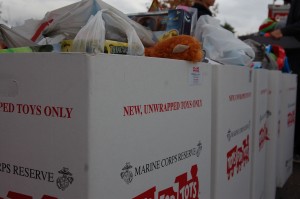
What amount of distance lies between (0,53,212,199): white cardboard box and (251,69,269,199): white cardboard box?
4.35 ft

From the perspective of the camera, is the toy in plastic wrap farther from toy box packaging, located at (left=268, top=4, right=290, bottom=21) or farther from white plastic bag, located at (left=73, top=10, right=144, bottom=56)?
toy box packaging, located at (left=268, top=4, right=290, bottom=21)

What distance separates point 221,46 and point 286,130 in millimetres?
1904

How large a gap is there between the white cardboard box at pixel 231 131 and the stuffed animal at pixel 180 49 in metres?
0.27

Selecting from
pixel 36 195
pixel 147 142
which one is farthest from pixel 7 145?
pixel 147 142

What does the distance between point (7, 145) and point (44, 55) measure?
0.31 meters

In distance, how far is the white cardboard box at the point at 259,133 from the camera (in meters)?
2.37

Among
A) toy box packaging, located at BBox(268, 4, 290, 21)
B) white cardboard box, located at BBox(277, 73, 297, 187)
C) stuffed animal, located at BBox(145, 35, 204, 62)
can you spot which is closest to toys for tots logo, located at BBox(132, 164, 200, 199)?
stuffed animal, located at BBox(145, 35, 204, 62)

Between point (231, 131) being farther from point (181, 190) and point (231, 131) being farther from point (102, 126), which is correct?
point (102, 126)

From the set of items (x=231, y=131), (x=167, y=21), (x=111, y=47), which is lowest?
(x=231, y=131)

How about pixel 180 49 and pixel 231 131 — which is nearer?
pixel 180 49

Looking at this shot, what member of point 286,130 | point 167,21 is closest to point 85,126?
point 167,21

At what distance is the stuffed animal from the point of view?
1336 millimetres

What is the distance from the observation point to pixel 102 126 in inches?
34.9

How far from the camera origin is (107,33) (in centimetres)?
129
